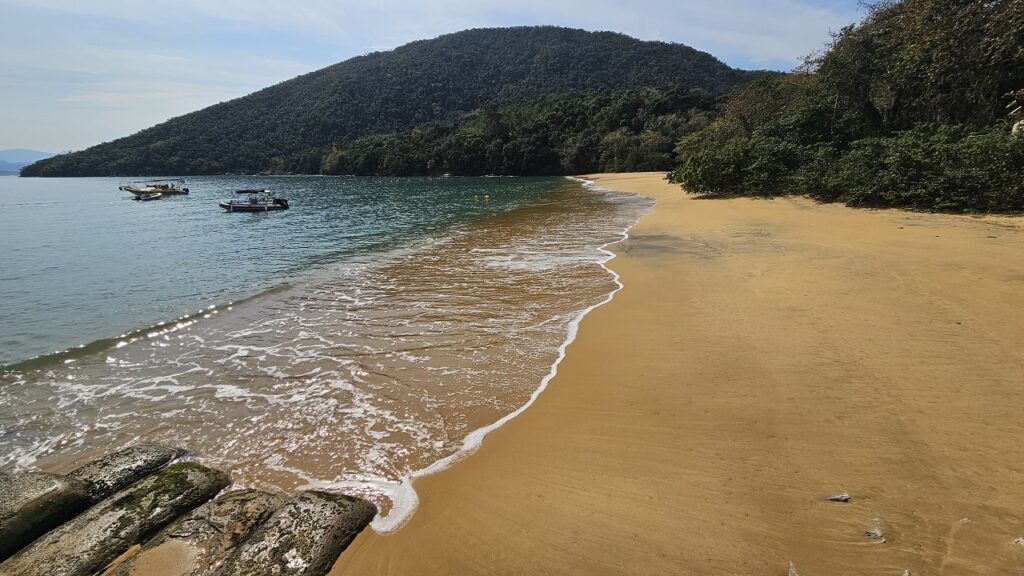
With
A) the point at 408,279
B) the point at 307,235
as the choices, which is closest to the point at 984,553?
the point at 408,279

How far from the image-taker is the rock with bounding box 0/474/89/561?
3840 mm

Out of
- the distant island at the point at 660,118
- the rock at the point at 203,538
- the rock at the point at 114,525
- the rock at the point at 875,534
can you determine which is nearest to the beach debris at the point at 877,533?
the rock at the point at 875,534

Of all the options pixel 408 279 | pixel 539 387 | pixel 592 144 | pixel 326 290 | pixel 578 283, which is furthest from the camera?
pixel 592 144

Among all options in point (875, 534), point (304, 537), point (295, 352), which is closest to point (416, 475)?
point (304, 537)

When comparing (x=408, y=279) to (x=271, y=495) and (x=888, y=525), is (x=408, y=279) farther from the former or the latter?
(x=888, y=525)

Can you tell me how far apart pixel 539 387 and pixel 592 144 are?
88.8m

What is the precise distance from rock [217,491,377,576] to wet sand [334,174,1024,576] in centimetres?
17

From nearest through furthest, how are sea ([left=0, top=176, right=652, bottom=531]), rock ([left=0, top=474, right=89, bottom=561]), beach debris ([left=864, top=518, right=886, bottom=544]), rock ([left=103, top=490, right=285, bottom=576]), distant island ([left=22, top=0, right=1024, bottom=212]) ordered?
beach debris ([left=864, top=518, right=886, bottom=544]) → rock ([left=103, top=490, right=285, bottom=576]) → rock ([left=0, top=474, right=89, bottom=561]) → sea ([left=0, top=176, right=652, bottom=531]) → distant island ([left=22, top=0, right=1024, bottom=212])

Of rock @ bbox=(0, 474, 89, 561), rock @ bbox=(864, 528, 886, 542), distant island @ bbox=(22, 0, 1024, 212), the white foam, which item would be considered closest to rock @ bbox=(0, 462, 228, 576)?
rock @ bbox=(0, 474, 89, 561)

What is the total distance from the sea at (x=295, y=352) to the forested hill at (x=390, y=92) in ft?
396

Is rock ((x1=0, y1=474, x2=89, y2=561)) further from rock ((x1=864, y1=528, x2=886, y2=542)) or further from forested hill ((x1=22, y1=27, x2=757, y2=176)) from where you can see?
forested hill ((x1=22, y1=27, x2=757, y2=176))

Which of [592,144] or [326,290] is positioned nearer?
[326,290]

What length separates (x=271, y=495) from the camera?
439 cm

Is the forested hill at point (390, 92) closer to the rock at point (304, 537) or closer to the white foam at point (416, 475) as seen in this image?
the white foam at point (416, 475)
